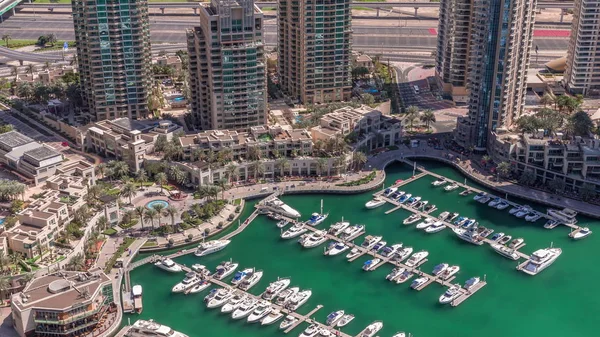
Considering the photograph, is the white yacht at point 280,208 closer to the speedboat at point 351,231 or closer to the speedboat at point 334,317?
the speedboat at point 351,231

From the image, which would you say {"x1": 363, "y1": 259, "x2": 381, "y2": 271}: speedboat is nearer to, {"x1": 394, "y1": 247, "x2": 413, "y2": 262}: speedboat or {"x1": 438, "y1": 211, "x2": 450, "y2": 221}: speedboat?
{"x1": 394, "y1": 247, "x2": 413, "y2": 262}: speedboat

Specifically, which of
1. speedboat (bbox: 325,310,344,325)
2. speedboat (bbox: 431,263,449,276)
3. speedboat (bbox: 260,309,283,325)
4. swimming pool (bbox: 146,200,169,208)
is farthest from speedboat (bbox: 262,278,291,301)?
swimming pool (bbox: 146,200,169,208)

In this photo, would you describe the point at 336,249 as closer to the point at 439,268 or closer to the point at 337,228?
the point at 337,228

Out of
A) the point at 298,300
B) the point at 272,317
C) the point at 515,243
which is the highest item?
the point at 515,243

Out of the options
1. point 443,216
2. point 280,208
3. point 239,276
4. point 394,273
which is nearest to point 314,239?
point 280,208

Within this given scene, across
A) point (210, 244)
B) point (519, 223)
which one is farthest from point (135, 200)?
point (519, 223)

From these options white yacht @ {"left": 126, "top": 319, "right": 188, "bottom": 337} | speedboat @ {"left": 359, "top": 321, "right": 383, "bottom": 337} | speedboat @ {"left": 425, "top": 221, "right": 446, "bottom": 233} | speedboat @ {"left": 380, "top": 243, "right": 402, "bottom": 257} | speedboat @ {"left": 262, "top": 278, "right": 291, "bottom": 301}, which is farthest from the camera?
speedboat @ {"left": 425, "top": 221, "right": 446, "bottom": 233}

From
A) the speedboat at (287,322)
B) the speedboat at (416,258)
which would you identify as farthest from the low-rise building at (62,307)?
the speedboat at (416,258)
